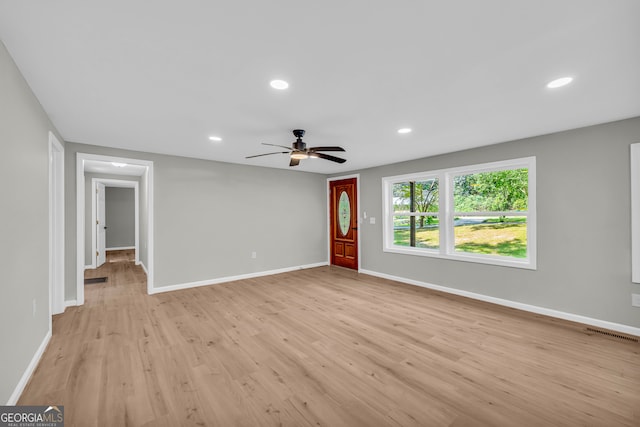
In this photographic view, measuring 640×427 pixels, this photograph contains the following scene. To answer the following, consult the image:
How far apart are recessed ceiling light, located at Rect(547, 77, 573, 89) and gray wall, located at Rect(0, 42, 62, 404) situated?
3.85 m

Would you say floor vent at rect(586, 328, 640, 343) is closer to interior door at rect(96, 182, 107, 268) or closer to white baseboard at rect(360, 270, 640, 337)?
white baseboard at rect(360, 270, 640, 337)

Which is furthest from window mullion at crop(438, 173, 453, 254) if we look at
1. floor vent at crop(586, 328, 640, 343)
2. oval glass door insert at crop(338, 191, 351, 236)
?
oval glass door insert at crop(338, 191, 351, 236)

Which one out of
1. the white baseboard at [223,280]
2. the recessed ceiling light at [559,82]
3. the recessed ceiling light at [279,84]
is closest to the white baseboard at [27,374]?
the white baseboard at [223,280]

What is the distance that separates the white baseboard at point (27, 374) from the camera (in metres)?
1.83

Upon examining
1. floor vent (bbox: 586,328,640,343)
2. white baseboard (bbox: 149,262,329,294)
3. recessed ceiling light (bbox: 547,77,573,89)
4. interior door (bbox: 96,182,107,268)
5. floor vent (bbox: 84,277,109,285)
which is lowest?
floor vent (bbox: 586,328,640,343)

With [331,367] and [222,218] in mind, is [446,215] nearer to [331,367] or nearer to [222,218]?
[331,367]

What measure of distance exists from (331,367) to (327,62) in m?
2.43

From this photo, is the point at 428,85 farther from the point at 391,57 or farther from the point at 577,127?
the point at 577,127

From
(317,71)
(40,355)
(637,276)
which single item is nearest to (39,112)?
(40,355)

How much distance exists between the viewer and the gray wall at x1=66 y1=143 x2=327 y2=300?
453 centimetres

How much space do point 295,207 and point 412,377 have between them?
4.58 m

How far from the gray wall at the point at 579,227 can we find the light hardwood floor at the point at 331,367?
35cm

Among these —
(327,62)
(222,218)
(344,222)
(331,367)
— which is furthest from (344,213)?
(327,62)

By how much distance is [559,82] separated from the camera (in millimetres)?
2129
